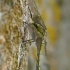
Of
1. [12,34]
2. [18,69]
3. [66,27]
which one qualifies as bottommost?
[18,69]

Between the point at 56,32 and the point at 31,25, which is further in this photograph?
the point at 56,32

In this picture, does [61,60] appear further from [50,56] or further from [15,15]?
[15,15]

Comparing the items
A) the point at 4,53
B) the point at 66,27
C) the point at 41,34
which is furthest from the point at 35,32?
the point at 66,27

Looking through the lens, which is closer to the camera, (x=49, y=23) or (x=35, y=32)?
(x=35, y=32)

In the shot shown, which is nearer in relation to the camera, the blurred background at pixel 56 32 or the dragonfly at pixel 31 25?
the dragonfly at pixel 31 25

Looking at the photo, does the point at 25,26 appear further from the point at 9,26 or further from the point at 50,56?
the point at 50,56

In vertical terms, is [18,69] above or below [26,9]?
below

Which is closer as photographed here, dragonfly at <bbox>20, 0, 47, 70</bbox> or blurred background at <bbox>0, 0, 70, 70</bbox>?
dragonfly at <bbox>20, 0, 47, 70</bbox>

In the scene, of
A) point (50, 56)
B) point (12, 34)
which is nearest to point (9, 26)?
point (12, 34)

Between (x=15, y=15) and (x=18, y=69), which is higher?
(x=15, y=15)
